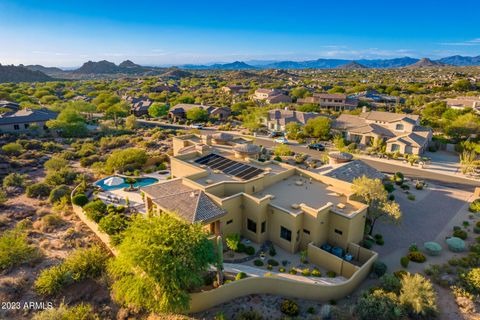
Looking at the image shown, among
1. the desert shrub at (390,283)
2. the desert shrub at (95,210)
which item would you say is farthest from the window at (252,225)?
the desert shrub at (95,210)

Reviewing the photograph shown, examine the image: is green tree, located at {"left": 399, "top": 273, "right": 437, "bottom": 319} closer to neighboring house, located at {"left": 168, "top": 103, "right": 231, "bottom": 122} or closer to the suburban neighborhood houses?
the suburban neighborhood houses

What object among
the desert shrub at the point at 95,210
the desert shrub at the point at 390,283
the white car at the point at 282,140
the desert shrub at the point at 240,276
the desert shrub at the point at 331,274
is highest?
the desert shrub at the point at 95,210

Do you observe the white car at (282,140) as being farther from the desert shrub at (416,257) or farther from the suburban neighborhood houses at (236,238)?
the desert shrub at (416,257)

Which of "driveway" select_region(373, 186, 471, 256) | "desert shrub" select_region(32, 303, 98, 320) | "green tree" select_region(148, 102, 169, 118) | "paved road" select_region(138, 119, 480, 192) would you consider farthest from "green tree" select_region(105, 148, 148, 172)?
"green tree" select_region(148, 102, 169, 118)

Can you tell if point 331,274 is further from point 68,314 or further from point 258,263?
point 68,314

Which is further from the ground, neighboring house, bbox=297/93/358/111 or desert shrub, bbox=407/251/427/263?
neighboring house, bbox=297/93/358/111
